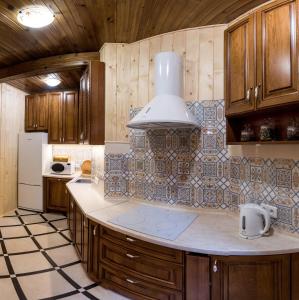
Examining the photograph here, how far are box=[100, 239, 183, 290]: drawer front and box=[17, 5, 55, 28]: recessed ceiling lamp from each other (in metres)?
1.97

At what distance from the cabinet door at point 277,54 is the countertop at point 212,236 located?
0.89 m

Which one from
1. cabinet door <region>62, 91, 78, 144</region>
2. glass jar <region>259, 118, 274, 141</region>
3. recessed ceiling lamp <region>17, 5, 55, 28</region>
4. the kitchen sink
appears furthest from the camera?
cabinet door <region>62, 91, 78, 144</region>

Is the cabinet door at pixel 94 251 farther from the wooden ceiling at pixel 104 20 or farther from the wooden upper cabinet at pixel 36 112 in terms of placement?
the wooden upper cabinet at pixel 36 112

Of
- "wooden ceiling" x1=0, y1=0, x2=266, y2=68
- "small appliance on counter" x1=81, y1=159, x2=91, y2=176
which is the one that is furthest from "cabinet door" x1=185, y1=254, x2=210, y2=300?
"small appliance on counter" x1=81, y1=159, x2=91, y2=176

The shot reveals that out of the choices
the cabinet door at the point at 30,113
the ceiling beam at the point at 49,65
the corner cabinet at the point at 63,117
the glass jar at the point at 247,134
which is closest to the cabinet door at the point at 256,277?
the glass jar at the point at 247,134

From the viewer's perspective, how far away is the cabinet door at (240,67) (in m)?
1.54

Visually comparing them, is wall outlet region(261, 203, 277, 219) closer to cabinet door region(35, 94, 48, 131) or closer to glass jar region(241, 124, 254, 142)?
glass jar region(241, 124, 254, 142)

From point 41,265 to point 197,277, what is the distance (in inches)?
73.1

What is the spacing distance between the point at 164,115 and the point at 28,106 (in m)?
3.89

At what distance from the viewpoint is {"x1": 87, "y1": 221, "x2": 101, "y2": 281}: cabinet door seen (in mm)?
1963

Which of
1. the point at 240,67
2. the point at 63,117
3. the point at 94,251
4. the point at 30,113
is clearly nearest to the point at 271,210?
the point at 240,67

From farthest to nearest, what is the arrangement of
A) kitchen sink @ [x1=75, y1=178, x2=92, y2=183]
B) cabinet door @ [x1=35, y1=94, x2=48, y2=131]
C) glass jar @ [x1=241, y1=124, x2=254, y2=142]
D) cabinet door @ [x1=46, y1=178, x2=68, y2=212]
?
cabinet door @ [x1=35, y1=94, x2=48, y2=131] < cabinet door @ [x1=46, y1=178, x2=68, y2=212] < kitchen sink @ [x1=75, y1=178, x2=92, y2=183] < glass jar @ [x1=241, y1=124, x2=254, y2=142]

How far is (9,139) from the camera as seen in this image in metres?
4.24

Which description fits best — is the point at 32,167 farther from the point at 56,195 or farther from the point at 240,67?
the point at 240,67
